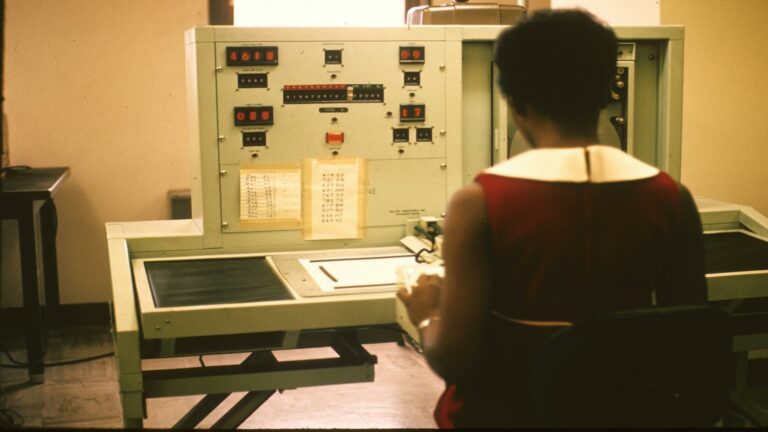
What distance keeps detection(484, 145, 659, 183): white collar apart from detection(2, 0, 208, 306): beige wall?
3617 mm

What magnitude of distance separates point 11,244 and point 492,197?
3857 millimetres

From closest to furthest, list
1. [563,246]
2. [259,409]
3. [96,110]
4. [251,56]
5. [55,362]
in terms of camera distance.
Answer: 1. [563,246]
2. [251,56]
3. [259,409]
4. [55,362]
5. [96,110]

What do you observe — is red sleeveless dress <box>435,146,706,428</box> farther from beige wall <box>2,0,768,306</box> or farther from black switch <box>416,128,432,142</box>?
beige wall <box>2,0,768,306</box>

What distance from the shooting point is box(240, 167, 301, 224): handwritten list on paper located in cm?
238

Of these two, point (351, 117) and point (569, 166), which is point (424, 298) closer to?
point (569, 166)

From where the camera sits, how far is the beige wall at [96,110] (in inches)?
174

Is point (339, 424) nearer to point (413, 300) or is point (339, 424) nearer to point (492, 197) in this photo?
point (413, 300)

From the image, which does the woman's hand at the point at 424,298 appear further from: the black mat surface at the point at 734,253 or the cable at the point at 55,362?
the cable at the point at 55,362

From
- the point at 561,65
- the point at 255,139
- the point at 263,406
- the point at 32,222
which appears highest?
the point at 561,65

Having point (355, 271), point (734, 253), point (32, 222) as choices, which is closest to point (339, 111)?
point (355, 271)

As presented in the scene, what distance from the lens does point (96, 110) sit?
4.51m

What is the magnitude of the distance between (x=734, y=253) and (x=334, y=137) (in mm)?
1092

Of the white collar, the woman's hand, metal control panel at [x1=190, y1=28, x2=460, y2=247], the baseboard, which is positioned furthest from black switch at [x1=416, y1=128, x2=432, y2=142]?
the baseboard

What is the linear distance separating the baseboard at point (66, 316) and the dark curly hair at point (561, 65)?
3.78 meters
